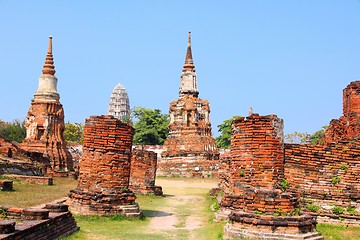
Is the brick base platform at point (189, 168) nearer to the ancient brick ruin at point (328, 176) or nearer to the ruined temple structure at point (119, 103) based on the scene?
→ the ancient brick ruin at point (328, 176)

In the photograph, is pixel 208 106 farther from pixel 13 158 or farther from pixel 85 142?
pixel 85 142

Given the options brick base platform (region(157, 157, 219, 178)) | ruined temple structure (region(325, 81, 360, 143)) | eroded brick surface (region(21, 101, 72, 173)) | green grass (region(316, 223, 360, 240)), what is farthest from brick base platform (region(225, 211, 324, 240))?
brick base platform (region(157, 157, 219, 178))

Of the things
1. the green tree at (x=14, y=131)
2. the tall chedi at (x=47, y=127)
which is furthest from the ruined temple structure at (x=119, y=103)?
the tall chedi at (x=47, y=127)

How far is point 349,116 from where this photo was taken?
1266cm

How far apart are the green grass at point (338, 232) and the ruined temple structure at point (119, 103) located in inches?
2709

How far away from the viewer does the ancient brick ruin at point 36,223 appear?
20.5ft

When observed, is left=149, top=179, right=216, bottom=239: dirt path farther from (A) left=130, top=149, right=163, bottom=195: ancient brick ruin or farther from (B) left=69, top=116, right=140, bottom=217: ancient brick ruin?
(A) left=130, top=149, right=163, bottom=195: ancient brick ruin

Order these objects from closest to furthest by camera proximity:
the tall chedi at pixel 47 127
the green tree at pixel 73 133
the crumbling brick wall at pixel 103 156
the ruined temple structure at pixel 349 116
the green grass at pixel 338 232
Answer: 1. the green grass at pixel 338 232
2. the crumbling brick wall at pixel 103 156
3. the ruined temple structure at pixel 349 116
4. the tall chedi at pixel 47 127
5. the green tree at pixel 73 133

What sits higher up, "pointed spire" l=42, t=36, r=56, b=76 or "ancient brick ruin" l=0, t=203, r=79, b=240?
"pointed spire" l=42, t=36, r=56, b=76

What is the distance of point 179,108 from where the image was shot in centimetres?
4169

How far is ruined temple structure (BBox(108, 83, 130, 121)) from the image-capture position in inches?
3098

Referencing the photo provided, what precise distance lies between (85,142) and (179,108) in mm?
30339

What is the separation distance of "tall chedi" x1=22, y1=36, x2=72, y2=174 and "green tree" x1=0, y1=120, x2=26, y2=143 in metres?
20.3

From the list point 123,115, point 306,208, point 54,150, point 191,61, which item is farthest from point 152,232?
point 123,115
